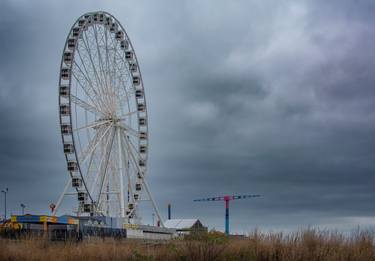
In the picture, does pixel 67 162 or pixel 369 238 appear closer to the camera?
pixel 369 238

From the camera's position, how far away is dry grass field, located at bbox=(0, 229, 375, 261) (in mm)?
19156

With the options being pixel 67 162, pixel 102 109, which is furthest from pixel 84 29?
pixel 67 162

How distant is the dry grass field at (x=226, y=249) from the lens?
19.2 m

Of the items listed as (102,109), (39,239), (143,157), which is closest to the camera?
(39,239)

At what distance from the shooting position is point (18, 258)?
22547mm

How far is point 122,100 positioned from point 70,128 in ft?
26.9

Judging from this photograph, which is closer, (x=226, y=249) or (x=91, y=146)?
(x=226, y=249)

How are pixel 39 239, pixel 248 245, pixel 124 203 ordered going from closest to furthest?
pixel 248 245, pixel 39 239, pixel 124 203

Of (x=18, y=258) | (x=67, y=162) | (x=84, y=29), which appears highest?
(x=84, y=29)

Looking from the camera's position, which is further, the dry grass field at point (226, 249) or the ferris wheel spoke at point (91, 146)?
the ferris wheel spoke at point (91, 146)

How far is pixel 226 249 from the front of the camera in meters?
21.3

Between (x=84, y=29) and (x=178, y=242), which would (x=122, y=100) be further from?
(x=178, y=242)

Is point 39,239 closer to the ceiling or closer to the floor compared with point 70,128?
closer to the floor

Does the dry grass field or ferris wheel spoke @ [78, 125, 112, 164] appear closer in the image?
the dry grass field
